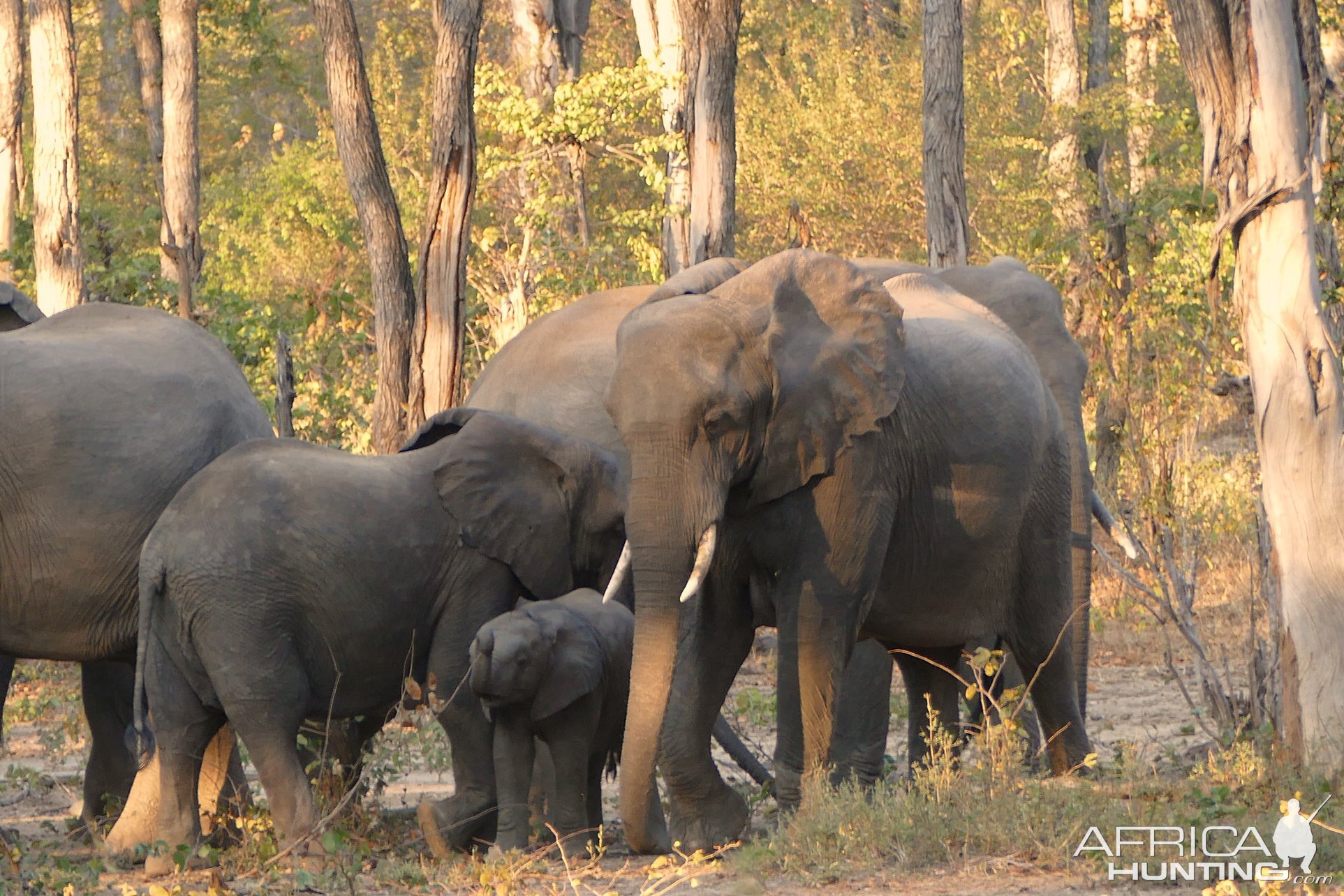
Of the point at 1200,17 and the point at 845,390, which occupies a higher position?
the point at 1200,17

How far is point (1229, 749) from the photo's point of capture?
7.44 m

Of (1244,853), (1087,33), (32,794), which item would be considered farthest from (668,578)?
(1087,33)

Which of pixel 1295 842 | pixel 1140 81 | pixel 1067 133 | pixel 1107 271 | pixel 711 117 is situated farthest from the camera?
pixel 1067 133

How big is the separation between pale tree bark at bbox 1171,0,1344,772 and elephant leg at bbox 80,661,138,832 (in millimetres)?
4564

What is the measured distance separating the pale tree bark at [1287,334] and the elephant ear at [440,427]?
9.61 feet

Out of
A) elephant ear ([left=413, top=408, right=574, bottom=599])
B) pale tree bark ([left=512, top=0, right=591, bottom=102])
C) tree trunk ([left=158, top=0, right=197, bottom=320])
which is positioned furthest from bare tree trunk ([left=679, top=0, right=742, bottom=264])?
pale tree bark ([left=512, top=0, right=591, bottom=102])

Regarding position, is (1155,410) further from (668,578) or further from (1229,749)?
(668,578)

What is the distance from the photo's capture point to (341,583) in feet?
21.5

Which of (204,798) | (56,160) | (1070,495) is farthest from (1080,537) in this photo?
(56,160)

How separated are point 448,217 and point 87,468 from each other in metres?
4.54

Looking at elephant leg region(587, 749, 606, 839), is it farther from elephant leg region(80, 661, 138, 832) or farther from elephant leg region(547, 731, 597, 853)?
elephant leg region(80, 661, 138, 832)

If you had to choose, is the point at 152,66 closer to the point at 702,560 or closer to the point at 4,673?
the point at 4,673

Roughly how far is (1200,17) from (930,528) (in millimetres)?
2135

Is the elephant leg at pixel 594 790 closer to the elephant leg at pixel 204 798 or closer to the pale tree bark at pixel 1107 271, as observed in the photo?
the elephant leg at pixel 204 798
